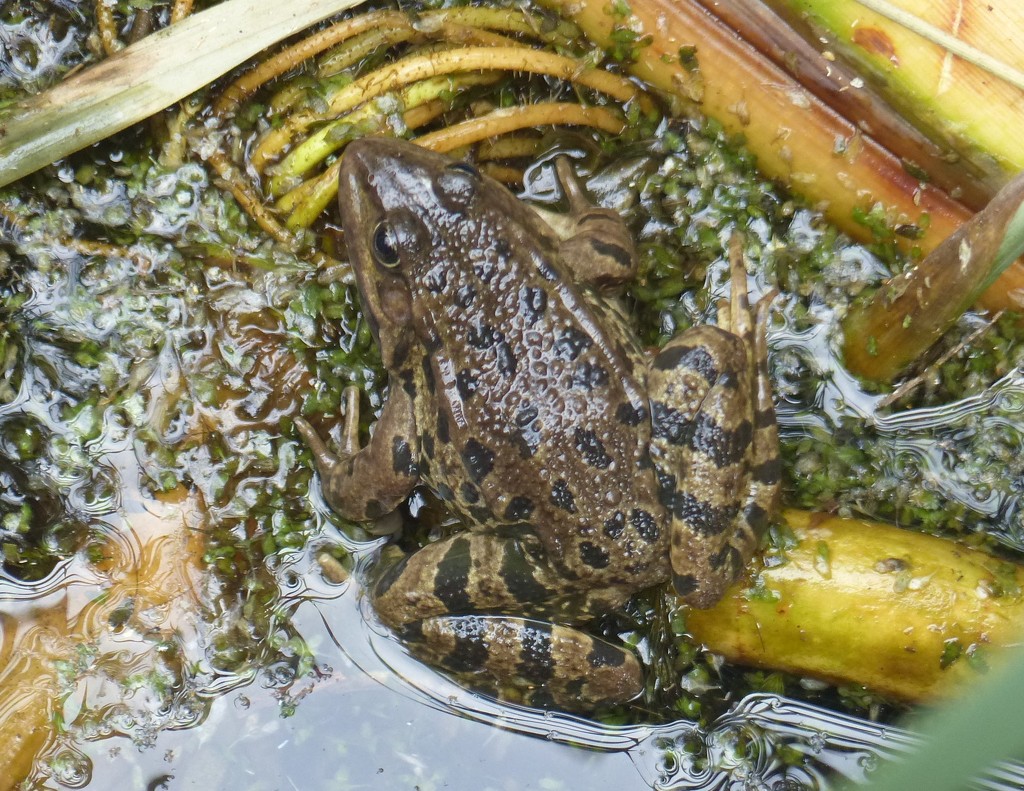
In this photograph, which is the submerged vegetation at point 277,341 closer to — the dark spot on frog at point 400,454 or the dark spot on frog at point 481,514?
the dark spot on frog at point 400,454

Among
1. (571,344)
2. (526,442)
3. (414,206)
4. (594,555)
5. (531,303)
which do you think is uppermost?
(414,206)

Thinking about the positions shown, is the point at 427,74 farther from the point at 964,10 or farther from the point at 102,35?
the point at 964,10

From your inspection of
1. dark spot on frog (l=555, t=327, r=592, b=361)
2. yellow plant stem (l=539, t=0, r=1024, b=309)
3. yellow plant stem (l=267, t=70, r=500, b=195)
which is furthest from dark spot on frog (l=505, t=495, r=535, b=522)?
yellow plant stem (l=539, t=0, r=1024, b=309)

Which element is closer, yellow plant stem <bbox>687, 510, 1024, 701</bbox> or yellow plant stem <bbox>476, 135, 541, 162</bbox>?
yellow plant stem <bbox>687, 510, 1024, 701</bbox>

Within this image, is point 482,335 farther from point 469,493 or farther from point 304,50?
point 304,50

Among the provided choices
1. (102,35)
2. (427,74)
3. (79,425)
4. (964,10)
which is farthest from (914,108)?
(79,425)

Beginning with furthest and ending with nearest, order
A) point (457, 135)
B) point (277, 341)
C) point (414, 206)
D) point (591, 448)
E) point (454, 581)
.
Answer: point (277, 341) → point (457, 135) → point (454, 581) → point (414, 206) → point (591, 448)

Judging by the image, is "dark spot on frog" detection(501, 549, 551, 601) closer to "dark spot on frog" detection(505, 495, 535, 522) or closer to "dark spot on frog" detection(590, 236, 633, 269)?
"dark spot on frog" detection(505, 495, 535, 522)

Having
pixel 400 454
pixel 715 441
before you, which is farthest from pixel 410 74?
pixel 715 441
